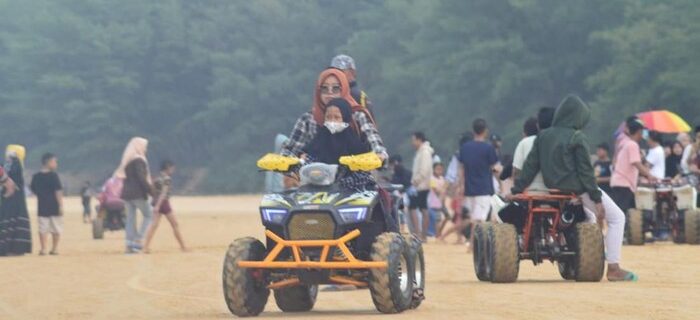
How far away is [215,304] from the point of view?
1474 centimetres

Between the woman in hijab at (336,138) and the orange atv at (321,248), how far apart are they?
1.42 feet

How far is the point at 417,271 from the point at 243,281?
4.65 feet

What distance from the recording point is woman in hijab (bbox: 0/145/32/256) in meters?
26.5

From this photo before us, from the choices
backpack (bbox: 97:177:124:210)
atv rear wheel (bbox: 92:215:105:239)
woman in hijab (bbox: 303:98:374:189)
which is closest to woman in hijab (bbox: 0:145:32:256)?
backpack (bbox: 97:177:124:210)

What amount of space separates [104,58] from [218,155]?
9.59m

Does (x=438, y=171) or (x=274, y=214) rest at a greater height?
(x=274, y=214)

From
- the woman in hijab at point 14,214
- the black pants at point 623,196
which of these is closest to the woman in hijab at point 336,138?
the black pants at point 623,196

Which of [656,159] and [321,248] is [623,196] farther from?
[321,248]

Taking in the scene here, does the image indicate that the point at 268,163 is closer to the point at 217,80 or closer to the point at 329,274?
the point at 329,274

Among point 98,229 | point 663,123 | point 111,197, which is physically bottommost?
point 98,229

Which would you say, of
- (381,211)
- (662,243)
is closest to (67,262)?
(662,243)

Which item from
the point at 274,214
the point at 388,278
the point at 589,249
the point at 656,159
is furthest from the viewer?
the point at 656,159

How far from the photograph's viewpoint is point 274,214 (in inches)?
510

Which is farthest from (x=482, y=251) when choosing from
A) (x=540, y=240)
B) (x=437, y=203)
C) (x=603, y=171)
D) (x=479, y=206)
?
(x=437, y=203)
